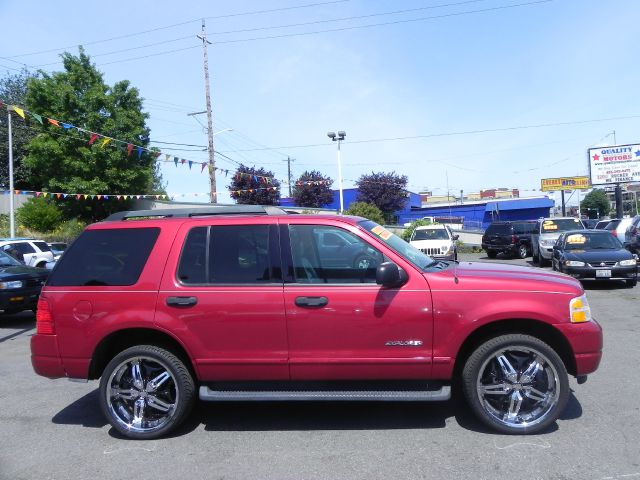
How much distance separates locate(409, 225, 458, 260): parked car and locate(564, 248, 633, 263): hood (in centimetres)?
480

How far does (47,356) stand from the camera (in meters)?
4.67

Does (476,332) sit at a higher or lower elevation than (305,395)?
higher

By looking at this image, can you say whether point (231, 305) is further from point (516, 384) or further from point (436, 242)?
point (436, 242)

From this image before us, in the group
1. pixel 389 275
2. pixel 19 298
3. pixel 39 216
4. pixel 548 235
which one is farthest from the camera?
pixel 39 216

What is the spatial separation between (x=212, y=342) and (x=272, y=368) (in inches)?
21.3

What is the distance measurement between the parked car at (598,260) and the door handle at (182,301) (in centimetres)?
1121

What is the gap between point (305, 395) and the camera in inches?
172

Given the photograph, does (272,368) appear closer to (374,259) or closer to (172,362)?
(172,362)

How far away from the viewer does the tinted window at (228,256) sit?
4543mm

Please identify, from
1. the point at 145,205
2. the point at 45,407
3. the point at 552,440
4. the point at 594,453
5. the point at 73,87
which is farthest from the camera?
the point at 145,205

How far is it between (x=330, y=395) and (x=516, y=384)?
1.51 metres

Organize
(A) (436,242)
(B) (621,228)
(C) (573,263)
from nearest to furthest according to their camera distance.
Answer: (C) (573,263) → (A) (436,242) → (B) (621,228)

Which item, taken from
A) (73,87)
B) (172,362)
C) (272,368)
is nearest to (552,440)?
(272,368)

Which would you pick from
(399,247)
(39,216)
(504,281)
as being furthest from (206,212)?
(39,216)
